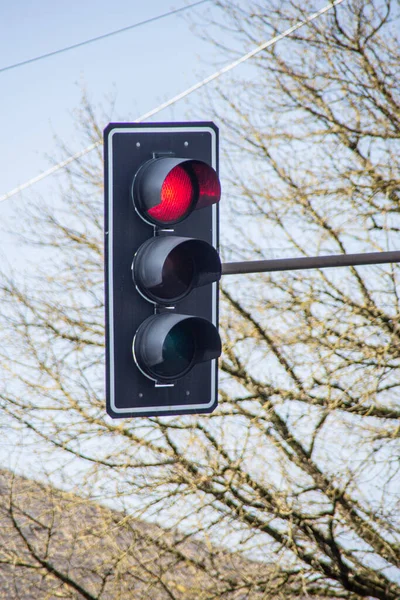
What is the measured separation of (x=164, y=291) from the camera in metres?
2.87

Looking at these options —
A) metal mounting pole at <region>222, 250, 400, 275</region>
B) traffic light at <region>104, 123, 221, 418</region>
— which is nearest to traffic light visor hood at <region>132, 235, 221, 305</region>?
traffic light at <region>104, 123, 221, 418</region>

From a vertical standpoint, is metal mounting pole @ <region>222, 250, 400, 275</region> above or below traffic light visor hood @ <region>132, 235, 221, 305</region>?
above

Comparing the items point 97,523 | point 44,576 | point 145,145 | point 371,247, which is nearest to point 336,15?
point 371,247

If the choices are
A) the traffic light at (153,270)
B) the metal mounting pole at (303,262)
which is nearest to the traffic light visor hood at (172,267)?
the traffic light at (153,270)

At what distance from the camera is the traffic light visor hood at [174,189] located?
2.84 metres

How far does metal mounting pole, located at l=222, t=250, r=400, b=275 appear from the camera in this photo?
344 centimetres

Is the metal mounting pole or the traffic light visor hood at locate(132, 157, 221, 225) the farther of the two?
the metal mounting pole

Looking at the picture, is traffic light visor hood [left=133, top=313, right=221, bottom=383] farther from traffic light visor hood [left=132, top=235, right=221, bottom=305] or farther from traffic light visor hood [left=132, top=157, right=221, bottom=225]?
traffic light visor hood [left=132, top=157, right=221, bottom=225]

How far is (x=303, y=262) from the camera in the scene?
347 cm

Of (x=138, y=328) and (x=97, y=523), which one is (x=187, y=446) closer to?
(x=97, y=523)

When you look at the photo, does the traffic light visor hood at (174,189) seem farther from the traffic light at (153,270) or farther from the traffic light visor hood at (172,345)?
the traffic light visor hood at (172,345)

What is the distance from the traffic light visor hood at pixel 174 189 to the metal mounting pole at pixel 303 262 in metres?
0.55

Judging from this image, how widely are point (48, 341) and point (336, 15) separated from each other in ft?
19.0

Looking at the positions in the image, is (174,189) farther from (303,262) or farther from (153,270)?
(303,262)
